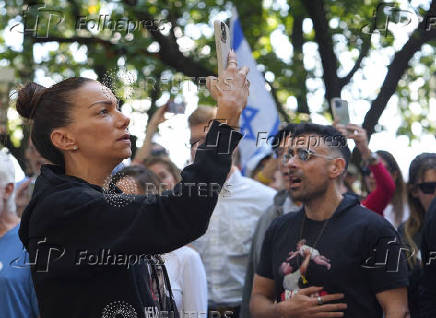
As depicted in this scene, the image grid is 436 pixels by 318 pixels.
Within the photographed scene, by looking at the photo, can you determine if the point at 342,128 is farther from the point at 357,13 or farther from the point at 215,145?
the point at 357,13

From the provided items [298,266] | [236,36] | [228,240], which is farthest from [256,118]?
[298,266]

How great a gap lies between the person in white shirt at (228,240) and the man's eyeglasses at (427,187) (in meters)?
1.10

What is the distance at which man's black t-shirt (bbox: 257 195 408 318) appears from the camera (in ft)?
12.4

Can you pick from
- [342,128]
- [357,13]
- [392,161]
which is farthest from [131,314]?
[357,13]

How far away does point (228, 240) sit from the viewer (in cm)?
525

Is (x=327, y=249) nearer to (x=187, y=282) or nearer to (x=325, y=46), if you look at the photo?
(x=187, y=282)

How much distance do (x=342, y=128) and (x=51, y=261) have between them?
9.08 ft

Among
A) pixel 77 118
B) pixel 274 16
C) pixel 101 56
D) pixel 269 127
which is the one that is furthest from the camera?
pixel 274 16

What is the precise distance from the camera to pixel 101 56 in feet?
32.5

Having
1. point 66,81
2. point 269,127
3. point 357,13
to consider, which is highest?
point 357,13

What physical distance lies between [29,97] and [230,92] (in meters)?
0.81

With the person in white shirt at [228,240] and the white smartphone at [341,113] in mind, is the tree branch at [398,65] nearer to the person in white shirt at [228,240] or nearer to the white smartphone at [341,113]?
the white smartphone at [341,113]

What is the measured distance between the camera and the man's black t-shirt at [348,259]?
12.4 ft

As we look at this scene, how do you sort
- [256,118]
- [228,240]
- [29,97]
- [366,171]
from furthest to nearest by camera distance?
[256,118]
[366,171]
[228,240]
[29,97]
